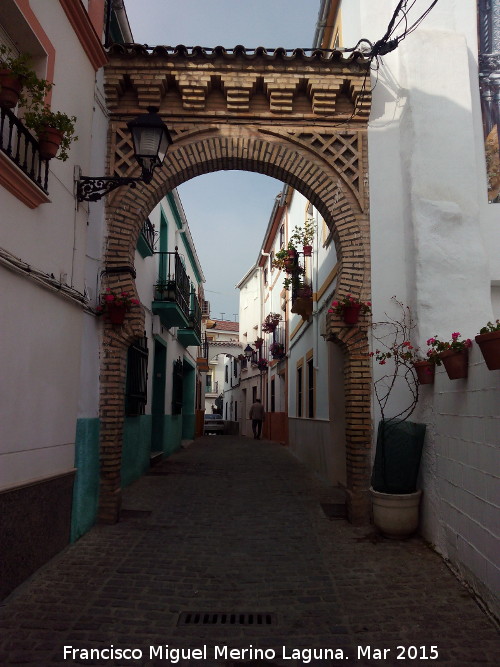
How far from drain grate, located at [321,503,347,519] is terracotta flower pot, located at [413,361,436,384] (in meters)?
1.97

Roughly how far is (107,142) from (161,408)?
21.3 feet

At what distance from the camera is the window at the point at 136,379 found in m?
7.85

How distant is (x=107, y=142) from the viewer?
6348 mm

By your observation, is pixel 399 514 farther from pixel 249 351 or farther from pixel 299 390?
pixel 249 351

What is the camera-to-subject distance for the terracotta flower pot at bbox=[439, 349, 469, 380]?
13.8 feet

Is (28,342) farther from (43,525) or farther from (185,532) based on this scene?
(185,532)

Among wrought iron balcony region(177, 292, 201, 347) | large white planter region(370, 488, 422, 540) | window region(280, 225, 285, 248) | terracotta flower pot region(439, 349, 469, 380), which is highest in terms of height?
window region(280, 225, 285, 248)

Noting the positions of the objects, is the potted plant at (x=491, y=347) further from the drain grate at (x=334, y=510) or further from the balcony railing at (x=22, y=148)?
the balcony railing at (x=22, y=148)

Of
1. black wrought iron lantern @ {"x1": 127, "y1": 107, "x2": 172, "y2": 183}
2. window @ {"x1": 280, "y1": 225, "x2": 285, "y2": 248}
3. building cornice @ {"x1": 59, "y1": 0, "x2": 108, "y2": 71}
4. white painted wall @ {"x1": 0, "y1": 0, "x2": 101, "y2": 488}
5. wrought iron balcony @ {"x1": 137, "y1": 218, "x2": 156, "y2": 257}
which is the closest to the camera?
white painted wall @ {"x1": 0, "y1": 0, "x2": 101, "y2": 488}

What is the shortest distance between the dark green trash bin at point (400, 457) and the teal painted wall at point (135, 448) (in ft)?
13.3

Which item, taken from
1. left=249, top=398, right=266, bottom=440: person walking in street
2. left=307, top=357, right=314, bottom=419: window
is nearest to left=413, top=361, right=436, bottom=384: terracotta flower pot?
left=307, top=357, right=314, bottom=419: window

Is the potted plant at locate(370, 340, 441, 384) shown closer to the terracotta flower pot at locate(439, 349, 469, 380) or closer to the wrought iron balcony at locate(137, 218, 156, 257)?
the terracotta flower pot at locate(439, 349, 469, 380)

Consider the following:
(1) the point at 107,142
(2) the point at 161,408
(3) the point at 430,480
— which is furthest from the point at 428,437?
(2) the point at 161,408

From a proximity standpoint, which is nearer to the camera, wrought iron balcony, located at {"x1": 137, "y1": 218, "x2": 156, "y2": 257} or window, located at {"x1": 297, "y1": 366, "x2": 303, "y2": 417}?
wrought iron balcony, located at {"x1": 137, "y1": 218, "x2": 156, "y2": 257}
